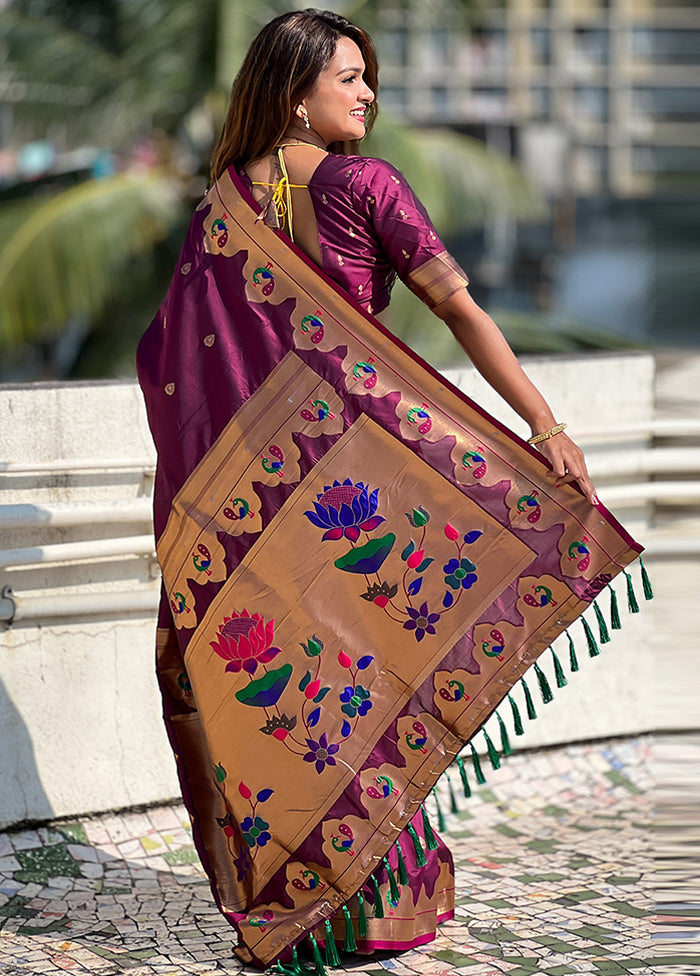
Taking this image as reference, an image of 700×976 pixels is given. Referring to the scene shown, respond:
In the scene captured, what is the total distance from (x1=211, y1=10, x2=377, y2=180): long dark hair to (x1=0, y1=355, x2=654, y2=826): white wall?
91cm

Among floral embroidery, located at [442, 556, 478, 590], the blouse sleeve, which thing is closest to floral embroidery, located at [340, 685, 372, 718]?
floral embroidery, located at [442, 556, 478, 590]

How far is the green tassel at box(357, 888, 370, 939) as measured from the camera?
248cm

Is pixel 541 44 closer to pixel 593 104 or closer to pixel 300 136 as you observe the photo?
pixel 593 104

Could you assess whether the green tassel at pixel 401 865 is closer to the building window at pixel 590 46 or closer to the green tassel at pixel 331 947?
the green tassel at pixel 331 947

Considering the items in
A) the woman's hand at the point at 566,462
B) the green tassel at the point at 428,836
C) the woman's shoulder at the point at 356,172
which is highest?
the woman's shoulder at the point at 356,172

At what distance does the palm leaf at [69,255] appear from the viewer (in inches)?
393

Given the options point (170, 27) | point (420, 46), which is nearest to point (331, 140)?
point (170, 27)

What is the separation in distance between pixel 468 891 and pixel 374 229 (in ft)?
4.83

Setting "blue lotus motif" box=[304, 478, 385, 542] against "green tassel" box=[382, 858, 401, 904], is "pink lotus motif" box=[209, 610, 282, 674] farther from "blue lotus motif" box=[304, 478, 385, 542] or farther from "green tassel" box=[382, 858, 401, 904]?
"green tassel" box=[382, 858, 401, 904]

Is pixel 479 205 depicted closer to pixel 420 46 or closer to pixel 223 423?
pixel 223 423

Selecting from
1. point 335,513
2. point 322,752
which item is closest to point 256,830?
point 322,752

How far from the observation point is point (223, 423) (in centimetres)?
245

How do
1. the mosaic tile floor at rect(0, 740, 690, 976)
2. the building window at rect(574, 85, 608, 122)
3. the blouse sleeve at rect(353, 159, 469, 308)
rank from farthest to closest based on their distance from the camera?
the building window at rect(574, 85, 608, 122) → the mosaic tile floor at rect(0, 740, 690, 976) → the blouse sleeve at rect(353, 159, 469, 308)

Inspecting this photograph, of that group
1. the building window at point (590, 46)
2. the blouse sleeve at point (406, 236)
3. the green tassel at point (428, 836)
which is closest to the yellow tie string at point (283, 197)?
the blouse sleeve at point (406, 236)
